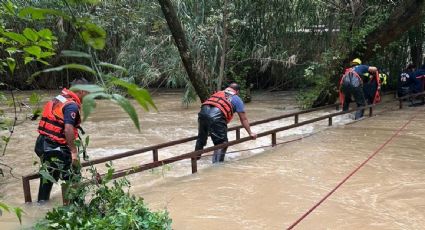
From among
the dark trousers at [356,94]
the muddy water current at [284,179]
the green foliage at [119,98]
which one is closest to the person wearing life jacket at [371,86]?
the dark trousers at [356,94]

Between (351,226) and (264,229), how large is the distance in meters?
0.89

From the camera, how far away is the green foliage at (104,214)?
157 inches

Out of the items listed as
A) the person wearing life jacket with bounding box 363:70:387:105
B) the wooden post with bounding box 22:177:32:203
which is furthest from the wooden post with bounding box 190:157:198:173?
the person wearing life jacket with bounding box 363:70:387:105

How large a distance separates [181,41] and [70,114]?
4.43 m

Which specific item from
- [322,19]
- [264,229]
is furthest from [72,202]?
[322,19]

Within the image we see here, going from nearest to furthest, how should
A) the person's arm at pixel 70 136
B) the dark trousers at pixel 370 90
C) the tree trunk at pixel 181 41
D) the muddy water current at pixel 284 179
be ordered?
the muddy water current at pixel 284 179 < the person's arm at pixel 70 136 < the tree trunk at pixel 181 41 < the dark trousers at pixel 370 90

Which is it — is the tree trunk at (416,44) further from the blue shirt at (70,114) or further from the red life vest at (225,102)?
the blue shirt at (70,114)

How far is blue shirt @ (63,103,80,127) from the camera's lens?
5355 millimetres

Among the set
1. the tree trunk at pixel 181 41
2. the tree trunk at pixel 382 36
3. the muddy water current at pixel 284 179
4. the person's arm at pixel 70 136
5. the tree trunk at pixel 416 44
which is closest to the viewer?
the muddy water current at pixel 284 179

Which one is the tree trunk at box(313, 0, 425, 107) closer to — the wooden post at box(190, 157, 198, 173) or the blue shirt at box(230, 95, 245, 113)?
the blue shirt at box(230, 95, 245, 113)

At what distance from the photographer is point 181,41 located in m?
9.44

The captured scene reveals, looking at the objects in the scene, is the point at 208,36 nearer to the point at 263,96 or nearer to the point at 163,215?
the point at 263,96

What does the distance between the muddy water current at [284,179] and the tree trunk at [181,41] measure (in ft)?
4.09

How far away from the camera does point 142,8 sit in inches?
566
